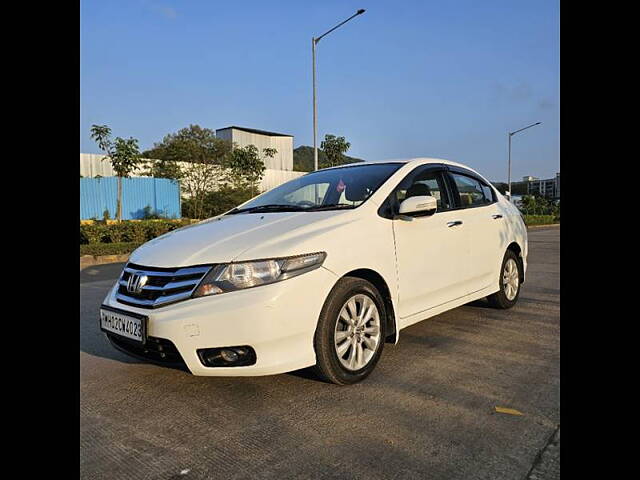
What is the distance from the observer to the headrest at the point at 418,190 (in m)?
3.88

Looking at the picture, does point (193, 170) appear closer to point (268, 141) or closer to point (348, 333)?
point (348, 333)

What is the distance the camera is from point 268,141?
64.5 m

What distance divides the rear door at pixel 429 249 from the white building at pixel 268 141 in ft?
192

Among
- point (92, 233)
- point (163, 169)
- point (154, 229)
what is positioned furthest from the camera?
point (163, 169)

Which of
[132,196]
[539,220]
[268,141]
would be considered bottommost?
[539,220]

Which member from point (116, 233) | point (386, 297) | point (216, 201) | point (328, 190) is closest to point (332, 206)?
point (328, 190)

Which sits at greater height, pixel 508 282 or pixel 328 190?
pixel 328 190

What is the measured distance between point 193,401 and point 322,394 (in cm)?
79

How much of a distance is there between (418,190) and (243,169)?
2735cm

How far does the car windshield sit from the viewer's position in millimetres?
3680

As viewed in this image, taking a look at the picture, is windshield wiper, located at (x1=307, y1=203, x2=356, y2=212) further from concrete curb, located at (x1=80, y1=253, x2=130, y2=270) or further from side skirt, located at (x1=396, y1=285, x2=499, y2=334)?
concrete curb, located at (x1=80, y1=253, x2=130, y2=270)

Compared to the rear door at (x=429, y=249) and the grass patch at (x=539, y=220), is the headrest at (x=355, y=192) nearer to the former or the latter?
the rear door at (x=429, y=249)
